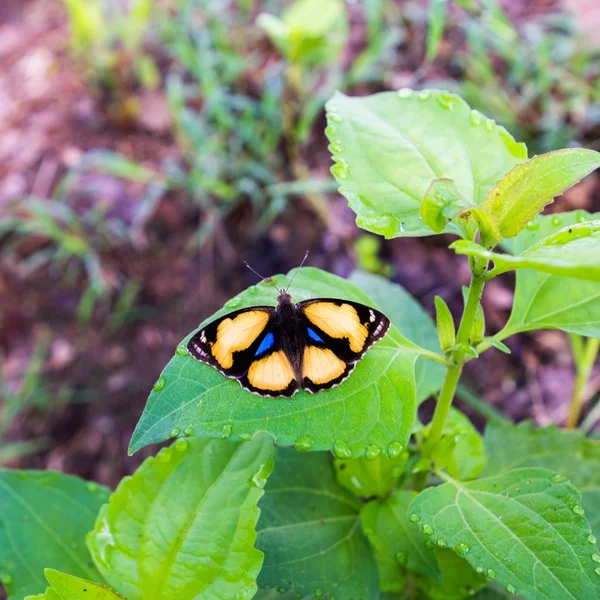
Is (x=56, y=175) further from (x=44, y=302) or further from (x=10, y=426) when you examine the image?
(x=10, y=426)

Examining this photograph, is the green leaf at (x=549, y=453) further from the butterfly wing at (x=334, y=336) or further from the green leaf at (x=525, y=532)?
the butterfly wing at (x=334, y=336)

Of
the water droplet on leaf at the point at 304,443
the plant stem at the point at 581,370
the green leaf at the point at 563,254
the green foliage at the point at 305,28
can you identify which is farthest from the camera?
the green foliage at the point at 305,28

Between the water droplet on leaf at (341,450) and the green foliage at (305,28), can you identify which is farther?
the green foliage at (305,28)

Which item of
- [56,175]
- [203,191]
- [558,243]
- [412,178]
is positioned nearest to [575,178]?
[558,243]

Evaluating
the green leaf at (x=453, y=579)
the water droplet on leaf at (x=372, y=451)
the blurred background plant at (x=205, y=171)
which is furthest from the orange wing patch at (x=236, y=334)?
the blurred background plant at (x=205, y=171)

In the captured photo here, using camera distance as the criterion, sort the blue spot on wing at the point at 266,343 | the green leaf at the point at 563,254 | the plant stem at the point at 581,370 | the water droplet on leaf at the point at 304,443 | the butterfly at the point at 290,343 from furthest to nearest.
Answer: the plant stem at the point at 581,370 < the blue spot on wing at the point at 266,343 < the butterfly at the point at 290,343 < the water droplet on leaf at the point at 304,443 < the green leaf at the point at 563,254

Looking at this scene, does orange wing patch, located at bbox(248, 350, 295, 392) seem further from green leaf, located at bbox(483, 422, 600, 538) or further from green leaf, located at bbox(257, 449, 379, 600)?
green leaf, located at bbox(483, 422, 600, 538)

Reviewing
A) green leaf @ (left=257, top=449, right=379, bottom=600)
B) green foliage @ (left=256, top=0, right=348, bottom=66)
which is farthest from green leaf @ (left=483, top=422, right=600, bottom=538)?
green foliage @ (left=256, top=0, right=348, bottom=66)
